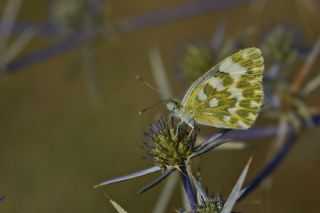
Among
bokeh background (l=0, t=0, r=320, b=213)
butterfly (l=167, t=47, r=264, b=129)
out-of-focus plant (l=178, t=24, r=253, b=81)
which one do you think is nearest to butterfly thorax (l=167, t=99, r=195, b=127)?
butterfly (l=167, t=47, r=264, b=129)

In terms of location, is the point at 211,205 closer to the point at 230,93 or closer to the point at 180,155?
the point at 180,155

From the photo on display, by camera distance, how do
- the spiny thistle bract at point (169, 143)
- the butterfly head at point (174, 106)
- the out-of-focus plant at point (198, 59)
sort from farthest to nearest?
the out-of-focus plant at point (198, 59)
the butterfly head at point (174, 106)
the spiny thistle bract at point (169, 143)

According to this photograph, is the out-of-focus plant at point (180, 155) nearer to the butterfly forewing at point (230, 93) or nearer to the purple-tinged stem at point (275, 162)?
the butterfly forewing at point (230, 93)

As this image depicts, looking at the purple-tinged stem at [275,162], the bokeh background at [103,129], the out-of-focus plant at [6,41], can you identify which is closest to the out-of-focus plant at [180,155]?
the purple-tinged stem at [275,162]

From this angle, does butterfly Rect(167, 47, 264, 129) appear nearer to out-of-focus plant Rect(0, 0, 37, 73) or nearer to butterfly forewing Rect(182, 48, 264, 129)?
butterfly forewing Rect(182, 48, 264, 129)

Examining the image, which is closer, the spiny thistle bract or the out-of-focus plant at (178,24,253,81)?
the spiny thistle bract

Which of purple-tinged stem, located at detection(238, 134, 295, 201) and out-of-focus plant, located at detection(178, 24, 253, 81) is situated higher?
out-of-focus plant, located at detection(178, 24, 253, 81)
